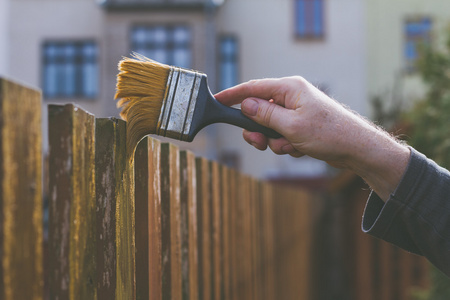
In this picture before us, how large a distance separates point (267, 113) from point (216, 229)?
3.59ft

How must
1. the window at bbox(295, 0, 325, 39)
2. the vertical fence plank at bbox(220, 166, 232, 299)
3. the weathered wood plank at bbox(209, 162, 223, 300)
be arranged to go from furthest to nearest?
the window at bbox(295, 0, 325, 39) → the vertical fence plank at bbox(220, 166, 232, 299) → the weathered wood plank at bbox(209, 162, 223, 300)

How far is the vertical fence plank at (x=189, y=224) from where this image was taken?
201 centimetres

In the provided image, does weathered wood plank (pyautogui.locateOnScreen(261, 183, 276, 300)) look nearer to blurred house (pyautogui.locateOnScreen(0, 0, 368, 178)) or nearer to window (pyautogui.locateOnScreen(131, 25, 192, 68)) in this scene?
blurred house (pyautogui.locateOnScreen(0, 0, 368, 178))

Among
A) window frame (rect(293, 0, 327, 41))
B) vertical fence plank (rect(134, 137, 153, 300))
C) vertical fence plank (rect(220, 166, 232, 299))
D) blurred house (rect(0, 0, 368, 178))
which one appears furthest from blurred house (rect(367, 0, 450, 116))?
vertical fence plank (rect(134, 137, 153, 300))

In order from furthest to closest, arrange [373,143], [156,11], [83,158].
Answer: [156,11] → [373,143] → [83,158]

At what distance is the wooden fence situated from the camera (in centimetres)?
88

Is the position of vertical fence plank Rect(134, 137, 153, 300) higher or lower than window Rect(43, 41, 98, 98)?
lower

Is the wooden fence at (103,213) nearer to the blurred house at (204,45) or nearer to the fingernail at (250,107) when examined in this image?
the fingernail at (250,107)

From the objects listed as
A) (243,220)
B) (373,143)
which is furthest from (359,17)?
(373,143)

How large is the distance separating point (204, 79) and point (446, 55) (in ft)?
11.3

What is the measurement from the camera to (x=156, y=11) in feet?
65.6

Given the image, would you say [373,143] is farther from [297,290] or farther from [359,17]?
[359,17]

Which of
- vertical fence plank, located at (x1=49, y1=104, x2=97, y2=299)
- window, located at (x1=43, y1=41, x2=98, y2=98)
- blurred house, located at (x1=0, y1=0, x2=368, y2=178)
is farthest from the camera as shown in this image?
window, located at (x1=43, y1=41, x2=98, y2=98)

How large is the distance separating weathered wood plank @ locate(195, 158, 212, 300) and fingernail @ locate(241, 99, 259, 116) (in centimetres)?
68
